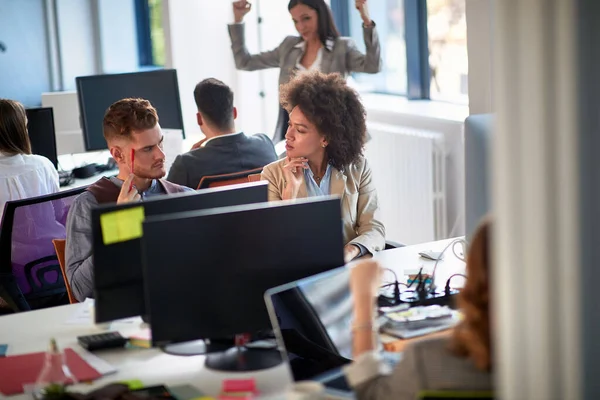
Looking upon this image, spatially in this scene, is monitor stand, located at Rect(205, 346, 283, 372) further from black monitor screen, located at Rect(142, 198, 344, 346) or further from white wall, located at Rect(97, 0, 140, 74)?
white wall, located at Rect(97, 0, 140, 74)

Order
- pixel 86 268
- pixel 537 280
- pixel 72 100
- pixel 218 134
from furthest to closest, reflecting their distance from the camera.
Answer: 1. pixel 72 100
2. pixel 218 134
3. pixel 86 268
4. pixel 537 280

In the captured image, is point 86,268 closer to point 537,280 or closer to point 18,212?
point 18,212

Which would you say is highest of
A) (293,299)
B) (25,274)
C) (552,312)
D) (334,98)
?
(334,98)

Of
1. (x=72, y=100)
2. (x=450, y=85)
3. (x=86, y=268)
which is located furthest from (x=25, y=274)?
(x=450, y=85)

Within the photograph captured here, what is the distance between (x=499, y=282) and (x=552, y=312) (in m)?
0.09

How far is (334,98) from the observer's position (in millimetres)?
3156

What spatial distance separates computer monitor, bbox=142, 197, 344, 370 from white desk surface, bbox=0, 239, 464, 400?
0.05 metres

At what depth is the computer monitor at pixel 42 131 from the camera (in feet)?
14.3

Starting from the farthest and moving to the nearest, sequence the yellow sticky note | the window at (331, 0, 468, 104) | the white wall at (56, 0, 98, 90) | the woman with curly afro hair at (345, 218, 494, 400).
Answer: the white wall at (56, 0, 98, 90) < the window at (331, 0, 468, 104) < the yellow sticky note < the woman with curly afro hair at (345, 218, 494, 400)

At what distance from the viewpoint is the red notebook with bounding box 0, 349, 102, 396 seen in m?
1.95

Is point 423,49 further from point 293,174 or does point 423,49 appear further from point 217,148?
point 293,174

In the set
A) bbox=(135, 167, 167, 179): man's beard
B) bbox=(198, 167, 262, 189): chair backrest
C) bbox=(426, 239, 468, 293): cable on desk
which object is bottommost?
bbox=(426, 239, 468, 293): cable on desk

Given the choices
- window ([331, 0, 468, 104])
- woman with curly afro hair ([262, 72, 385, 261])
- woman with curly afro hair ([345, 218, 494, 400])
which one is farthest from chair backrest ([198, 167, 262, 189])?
woman with curly afro hair ([345, 218, 494, 400])

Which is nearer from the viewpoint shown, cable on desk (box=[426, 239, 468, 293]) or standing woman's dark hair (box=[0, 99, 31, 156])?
cable on desk (box=[426, 239, 468, 293])
